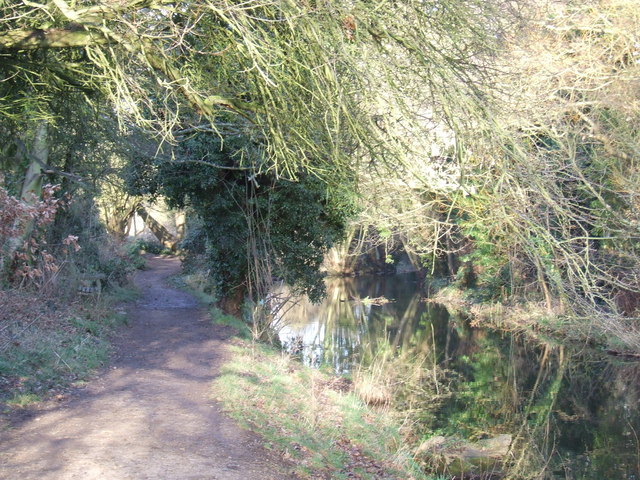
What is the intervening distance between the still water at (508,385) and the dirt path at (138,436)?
5.07m

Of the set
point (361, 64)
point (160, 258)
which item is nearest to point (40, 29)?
point (361, 64)

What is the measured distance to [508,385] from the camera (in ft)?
54.1

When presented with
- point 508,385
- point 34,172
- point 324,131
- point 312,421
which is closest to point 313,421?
point 312,421

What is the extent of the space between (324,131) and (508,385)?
11754 mm

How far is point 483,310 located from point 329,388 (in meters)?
15.5

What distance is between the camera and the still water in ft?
38.9

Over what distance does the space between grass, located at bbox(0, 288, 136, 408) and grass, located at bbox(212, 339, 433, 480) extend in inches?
87.4

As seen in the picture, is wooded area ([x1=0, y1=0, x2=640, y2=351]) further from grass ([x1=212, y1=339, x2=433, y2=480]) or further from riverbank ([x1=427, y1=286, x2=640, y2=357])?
grass ([x1=212, y1=339, x2=433, y2=480])

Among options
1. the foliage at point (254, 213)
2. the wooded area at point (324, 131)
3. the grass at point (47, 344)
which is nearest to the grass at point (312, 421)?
the grass at point (47, 344)

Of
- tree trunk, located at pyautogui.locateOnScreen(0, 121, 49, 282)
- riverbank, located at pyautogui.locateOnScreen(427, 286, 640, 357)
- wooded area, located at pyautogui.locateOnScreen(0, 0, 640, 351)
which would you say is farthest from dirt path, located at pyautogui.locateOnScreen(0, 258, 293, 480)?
riverbank, located at pyautogui.locateOnScreen(427, 286, 640, 357)

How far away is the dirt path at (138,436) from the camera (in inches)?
242

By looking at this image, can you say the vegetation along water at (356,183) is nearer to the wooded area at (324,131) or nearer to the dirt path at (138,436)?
the wooded area at (324,131)

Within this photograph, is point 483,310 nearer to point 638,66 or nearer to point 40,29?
point 638,66

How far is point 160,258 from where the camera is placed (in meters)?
43.3
